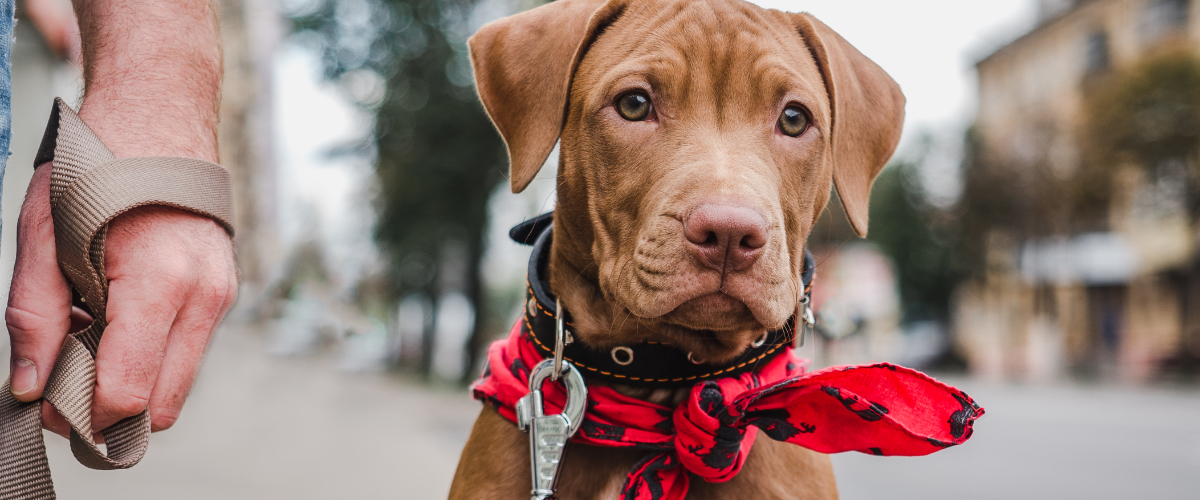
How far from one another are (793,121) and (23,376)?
1929mm

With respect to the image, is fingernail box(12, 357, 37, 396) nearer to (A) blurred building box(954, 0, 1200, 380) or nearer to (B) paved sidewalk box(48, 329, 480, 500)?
(B) paved sidewalk box(48, 329, 480, 500)

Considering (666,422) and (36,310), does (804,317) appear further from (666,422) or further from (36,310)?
(36,310)

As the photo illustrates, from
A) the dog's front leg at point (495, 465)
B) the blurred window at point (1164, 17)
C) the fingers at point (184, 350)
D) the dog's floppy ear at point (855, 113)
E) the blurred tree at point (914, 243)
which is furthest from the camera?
the blurred tree at point (914, 243)

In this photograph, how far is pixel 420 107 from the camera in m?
18.2

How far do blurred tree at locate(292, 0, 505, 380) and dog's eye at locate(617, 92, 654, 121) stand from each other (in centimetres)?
1604

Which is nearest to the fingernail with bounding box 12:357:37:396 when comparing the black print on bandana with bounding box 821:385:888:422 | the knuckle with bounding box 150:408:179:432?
the knuckle with bounding box 150:408:179:432

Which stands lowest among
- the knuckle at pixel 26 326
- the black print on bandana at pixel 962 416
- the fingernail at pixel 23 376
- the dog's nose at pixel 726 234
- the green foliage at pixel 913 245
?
the green foliage at pixel 913 245

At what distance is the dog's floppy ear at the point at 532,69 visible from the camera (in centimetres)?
232

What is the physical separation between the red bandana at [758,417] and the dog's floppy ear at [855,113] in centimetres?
60

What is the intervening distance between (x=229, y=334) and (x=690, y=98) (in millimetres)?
36172

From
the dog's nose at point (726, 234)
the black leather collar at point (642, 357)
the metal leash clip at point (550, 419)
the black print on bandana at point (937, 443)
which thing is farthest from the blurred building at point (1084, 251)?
the metal leash clip at point (550, 419)

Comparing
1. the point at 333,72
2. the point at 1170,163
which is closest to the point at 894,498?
the point at 333,72

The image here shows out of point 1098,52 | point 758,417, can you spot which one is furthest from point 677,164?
point 1098,52

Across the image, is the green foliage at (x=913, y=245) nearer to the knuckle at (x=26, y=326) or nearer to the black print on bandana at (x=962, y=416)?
the black print on bandana at (x=962, y=416)
